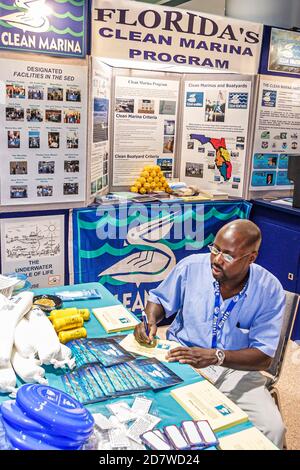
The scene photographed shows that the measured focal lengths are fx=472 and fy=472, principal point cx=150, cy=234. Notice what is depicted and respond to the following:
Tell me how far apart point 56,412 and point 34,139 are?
2439 mm

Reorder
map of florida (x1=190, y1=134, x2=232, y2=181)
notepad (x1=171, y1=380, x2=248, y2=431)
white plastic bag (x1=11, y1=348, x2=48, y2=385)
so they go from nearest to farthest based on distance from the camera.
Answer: notepad (x1=171, y1=380, x2=248, y2=431), white plastic bag (x1=11, y1=348, x2=48, y2=385), map of florida (x1=190, y1=134, x2=232, y2=181)

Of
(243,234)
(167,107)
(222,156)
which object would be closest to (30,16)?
(167,107)

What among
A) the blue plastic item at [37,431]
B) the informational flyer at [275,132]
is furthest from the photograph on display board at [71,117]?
the blue plastic item at [37,431]

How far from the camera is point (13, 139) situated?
128 inches

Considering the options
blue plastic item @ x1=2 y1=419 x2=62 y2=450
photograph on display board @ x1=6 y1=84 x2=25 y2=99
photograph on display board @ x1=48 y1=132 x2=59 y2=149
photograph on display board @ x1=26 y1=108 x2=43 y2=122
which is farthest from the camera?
photograph on display board @ x1=48 y1=132 x2=59 y2=149

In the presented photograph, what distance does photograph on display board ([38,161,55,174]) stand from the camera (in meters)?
3.38

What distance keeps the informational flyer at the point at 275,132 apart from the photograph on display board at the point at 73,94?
5.32 ft

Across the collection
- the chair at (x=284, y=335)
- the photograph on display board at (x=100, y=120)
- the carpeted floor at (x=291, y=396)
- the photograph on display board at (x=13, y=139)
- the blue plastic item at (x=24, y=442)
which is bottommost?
the carpeted floor at (x=291, y=396)

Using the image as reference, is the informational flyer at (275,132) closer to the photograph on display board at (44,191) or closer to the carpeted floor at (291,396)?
the carpeted floor at (291,396)

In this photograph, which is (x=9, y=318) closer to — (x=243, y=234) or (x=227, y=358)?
(x=227, y=358)

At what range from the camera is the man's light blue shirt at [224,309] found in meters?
2.06

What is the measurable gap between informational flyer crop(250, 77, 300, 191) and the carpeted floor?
150 centimetres

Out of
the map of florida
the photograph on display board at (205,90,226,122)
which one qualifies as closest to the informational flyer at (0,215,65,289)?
the map of florida

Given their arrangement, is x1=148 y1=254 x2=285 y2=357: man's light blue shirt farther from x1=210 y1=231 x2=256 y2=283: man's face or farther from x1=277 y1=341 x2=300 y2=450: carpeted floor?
x1=277 y1=341 x2=300 y2=450: carpeted floor
